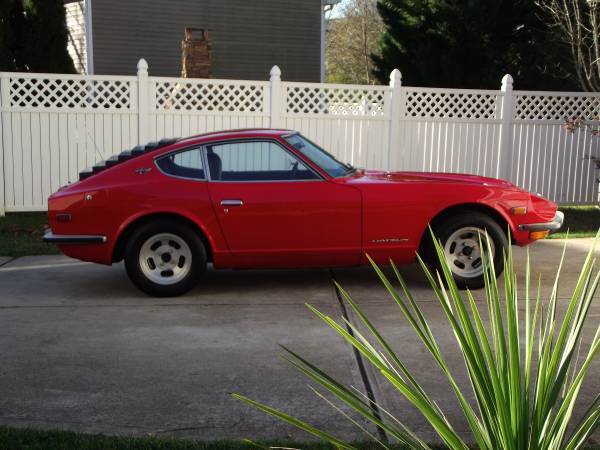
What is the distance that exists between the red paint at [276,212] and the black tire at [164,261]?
111 millimetres

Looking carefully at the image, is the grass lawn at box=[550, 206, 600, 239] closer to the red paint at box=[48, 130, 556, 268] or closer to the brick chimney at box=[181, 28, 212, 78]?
the red paint at box=[48, 130, 556, 268]

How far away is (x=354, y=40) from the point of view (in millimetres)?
43125

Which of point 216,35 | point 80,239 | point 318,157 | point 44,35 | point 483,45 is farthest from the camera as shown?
point 216,35

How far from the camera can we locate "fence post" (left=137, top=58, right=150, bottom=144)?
1073 centimetres

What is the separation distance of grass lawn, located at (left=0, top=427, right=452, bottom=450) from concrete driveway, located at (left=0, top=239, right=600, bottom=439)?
139mm

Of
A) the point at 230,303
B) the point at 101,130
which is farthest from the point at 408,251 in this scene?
the point at 101,130

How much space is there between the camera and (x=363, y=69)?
141ft

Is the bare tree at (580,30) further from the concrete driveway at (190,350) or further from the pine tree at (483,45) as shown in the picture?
the concrete driveway at (190,350)

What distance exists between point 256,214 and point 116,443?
123 inches

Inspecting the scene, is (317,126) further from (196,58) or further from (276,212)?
(276,212)

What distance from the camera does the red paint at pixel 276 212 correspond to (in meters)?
6.34

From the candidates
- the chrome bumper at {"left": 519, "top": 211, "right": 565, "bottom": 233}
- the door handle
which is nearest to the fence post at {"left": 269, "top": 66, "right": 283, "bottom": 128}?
the door handle

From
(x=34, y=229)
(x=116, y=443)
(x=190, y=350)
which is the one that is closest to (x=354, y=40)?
(x=34, y=229)

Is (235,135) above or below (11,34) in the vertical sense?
below
